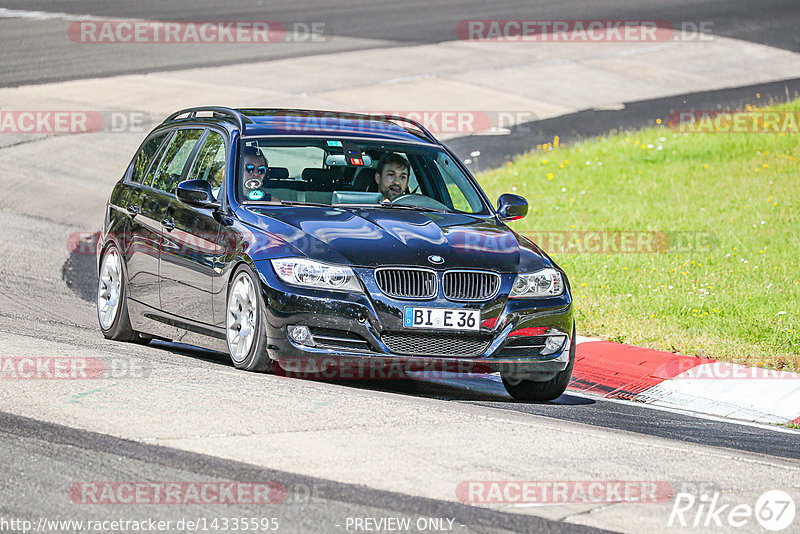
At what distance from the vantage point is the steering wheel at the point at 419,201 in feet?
31.0

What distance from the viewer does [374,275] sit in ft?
26.6

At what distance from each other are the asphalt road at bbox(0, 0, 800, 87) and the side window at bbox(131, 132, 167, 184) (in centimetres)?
1460

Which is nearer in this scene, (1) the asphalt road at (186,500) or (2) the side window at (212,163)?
(1) the asphalt road at (186,500)

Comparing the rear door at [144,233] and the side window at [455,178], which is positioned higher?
the side window at [455,178]

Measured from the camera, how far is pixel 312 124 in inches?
386

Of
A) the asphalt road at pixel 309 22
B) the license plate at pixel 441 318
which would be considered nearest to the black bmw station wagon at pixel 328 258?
the license plate at pixel 441 318

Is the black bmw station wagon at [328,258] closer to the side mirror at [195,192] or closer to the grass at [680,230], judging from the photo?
the side mirror at [195,192]

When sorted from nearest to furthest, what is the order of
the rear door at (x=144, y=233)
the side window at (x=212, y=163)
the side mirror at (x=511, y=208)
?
the side window at (x=212, y=163)
the side mirror at (x=511, y=208)
the rear door at (x=144, y=233)

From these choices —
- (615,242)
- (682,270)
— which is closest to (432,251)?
(682,270)

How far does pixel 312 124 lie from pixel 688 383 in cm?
340

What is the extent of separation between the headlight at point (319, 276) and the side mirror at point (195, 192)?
3.97ft

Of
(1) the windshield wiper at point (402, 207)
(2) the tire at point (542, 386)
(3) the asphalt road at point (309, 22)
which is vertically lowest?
(2) the tire at point (542, 386)

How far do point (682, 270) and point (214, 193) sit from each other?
597 centimetres

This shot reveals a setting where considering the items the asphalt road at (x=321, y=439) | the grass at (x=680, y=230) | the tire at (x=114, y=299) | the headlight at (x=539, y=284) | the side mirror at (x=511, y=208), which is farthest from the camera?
the grass at (x=680, y=230)
